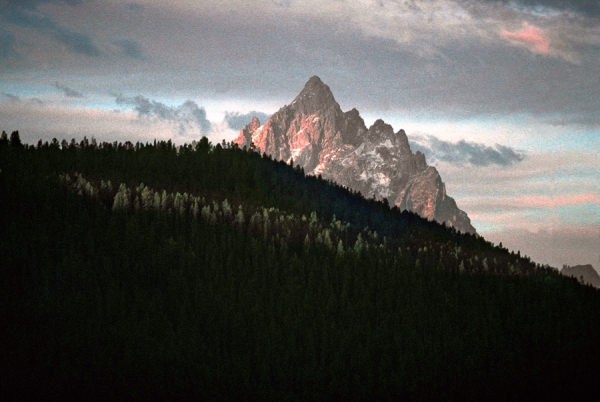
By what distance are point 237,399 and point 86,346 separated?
3732 cm

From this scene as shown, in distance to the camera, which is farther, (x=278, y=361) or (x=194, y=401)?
(x=278, y=361)

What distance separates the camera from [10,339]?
198 m

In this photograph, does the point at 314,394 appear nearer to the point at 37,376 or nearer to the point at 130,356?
the point at 130,356

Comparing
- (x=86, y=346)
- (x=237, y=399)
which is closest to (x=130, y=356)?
(x=86, y=346)

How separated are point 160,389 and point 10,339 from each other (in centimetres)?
4003

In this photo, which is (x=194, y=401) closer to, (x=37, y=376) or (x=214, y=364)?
(x=214, y=364)

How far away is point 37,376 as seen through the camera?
7279 inches

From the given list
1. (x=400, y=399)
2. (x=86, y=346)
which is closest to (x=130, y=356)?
Result: (x=86, y=346)

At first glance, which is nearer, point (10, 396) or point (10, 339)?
point (10, 396)

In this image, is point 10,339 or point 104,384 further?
point 10,339

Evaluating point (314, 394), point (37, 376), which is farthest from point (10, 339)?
point (314, 394)

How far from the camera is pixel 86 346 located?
194875 millimetres

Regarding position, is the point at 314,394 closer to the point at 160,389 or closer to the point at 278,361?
the point at 278,361

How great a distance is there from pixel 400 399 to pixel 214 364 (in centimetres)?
4431
